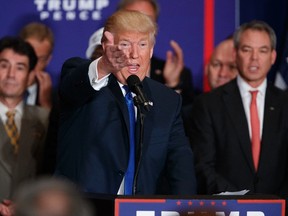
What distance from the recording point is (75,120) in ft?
7.77

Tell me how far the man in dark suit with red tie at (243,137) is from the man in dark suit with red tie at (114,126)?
101 centimetres

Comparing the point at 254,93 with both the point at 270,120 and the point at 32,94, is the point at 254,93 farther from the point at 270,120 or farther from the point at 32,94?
the point at 32,94

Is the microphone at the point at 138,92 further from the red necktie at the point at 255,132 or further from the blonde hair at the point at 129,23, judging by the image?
the red necktie at the point at 255,132

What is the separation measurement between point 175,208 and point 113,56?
48cm

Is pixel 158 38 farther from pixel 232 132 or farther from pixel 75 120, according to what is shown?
pixel 75 120

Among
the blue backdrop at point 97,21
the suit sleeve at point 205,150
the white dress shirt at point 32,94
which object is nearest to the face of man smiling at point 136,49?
the suit sleeve at point 205,150

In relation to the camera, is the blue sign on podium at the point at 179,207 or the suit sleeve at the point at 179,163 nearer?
the blue sign on podium at the point at 179,207

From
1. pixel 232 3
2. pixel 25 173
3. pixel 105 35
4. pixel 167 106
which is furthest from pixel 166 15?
pixel 105 35

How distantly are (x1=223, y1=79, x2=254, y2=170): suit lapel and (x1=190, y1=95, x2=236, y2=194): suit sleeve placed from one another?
113mm

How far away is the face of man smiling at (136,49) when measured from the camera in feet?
7.23

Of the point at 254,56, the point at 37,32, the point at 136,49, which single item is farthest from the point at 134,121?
the point at 37,32

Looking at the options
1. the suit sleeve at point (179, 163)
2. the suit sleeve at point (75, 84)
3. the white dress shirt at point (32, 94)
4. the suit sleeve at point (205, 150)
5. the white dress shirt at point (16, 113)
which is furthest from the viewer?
the white dress shirt at point (32, 94)

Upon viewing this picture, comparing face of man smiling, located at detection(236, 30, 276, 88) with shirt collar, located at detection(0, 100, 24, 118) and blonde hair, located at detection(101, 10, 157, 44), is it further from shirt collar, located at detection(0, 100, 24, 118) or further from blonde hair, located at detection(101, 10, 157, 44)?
blonde hair, located at detection(101, 10, 157, 44)

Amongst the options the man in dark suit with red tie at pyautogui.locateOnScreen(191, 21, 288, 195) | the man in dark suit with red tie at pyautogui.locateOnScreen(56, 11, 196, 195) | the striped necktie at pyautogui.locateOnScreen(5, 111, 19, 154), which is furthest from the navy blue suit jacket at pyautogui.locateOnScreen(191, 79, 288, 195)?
the man in dark suit with red tie at pyautogui.locateOnScreen(56, 11, 196, 195)
